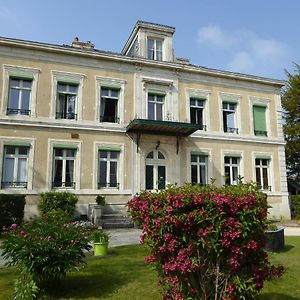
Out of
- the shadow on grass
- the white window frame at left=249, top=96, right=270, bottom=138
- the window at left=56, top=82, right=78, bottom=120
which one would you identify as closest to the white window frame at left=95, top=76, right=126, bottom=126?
the window at left=56, top=82, right=78, bottom=120

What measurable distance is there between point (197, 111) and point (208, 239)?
15597mm

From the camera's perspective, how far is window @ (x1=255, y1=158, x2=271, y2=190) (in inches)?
758

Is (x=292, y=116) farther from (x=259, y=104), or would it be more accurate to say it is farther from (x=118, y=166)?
(x=118, y=166)

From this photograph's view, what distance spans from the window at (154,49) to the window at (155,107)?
7.88 feet

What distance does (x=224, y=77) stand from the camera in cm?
1936

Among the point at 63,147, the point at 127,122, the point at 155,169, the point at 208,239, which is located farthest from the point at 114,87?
the point at 208,239

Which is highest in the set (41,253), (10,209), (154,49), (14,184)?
(154,49)

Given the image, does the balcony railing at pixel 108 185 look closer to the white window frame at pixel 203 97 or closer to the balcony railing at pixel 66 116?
the balcony railing at pixel 66 116

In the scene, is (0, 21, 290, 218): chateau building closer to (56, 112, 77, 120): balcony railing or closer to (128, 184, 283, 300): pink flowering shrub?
(56, 112, 77, 120): balcony railing

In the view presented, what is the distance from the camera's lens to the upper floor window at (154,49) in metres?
18.3

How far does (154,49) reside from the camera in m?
18.5

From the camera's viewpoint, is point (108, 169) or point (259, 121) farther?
point (259, 121)

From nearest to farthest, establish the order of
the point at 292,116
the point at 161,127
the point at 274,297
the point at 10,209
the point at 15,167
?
the point at 274,297 → the point at 10,209 → the point at 15,167 → the point at 161,127 → the point at 292,116

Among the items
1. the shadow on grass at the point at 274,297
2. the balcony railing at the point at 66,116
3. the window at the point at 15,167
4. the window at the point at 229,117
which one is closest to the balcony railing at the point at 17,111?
the balcony railing at the point at 66,116
